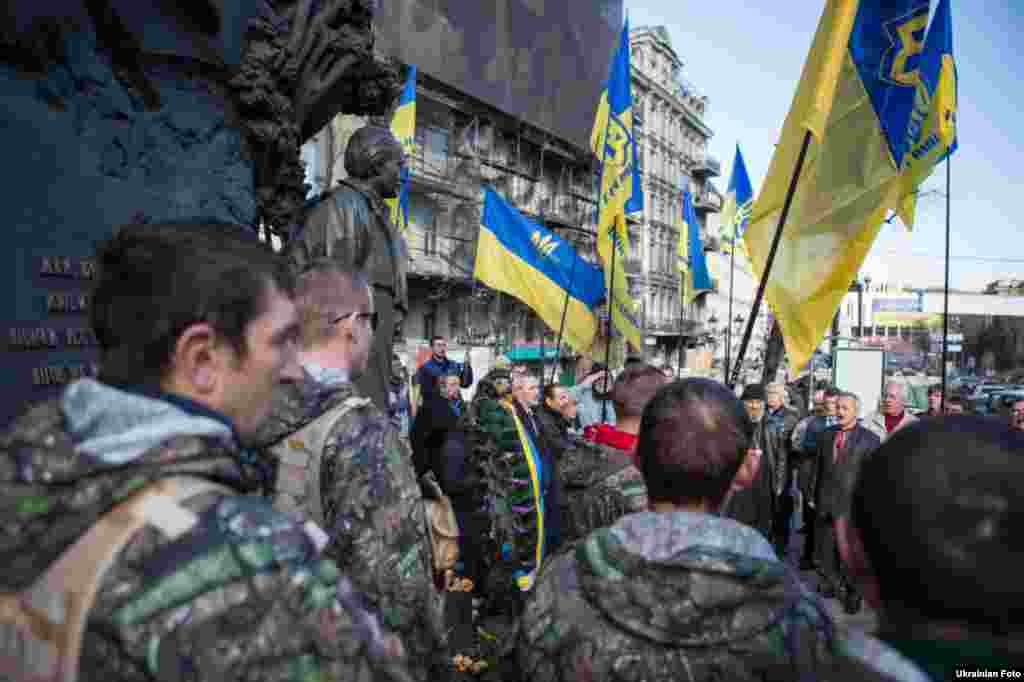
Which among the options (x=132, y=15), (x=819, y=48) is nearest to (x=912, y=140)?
(x=819, y=48)

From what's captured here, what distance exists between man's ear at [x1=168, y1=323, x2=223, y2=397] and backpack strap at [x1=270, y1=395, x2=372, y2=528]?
95cm

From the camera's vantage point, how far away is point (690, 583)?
4.78 ft

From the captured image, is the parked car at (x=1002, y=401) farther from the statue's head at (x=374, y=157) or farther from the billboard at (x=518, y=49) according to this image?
the statue's head at (x=374, y=157)

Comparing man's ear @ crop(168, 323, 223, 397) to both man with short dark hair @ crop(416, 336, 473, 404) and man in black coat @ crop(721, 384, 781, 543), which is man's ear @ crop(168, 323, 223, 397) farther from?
man with short dark hair @ crop(416, 336, 473, 404)

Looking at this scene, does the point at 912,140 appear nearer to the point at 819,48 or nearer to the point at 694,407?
the point at 819,48

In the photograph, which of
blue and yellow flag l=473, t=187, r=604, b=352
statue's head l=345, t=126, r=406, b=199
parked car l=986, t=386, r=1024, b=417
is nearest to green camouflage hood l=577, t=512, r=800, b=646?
statue's head l=345, t=126, r=406, b=199

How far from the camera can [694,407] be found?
70.1 inches

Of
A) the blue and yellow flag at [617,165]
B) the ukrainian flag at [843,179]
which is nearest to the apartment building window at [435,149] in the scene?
the blue and yellow flag at [617,165]

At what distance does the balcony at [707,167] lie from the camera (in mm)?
59219

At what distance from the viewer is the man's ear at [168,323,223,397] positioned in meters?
1.18

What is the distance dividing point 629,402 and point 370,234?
4.73 feet

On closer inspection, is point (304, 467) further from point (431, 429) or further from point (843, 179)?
point (431, 429)

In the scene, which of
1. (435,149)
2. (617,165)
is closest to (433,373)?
(617,165)

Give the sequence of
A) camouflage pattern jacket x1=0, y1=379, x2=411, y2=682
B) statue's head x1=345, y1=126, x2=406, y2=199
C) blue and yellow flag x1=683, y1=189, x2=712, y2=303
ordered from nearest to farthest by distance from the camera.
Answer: camouflage pattern jacket x1=0, y1=379, x2=411, y2=682, statue's head x1=345, y1=126, x2=406, y2=199, blue and yellow flag x1=683, y1=189, x2=712, y2=303
